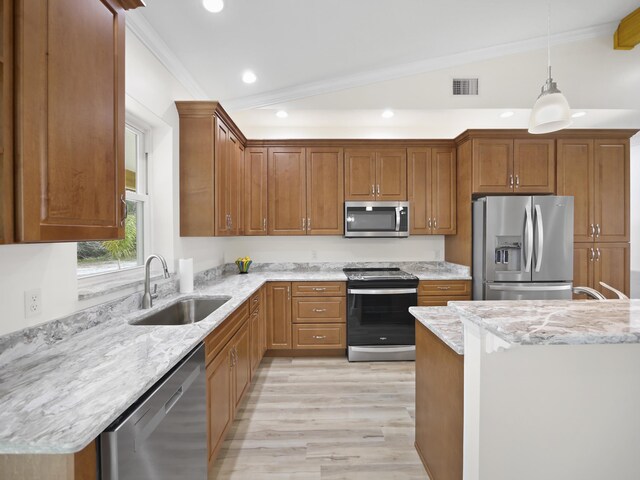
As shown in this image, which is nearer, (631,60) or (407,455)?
(407,455)

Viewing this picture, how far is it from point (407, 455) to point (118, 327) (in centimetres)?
188

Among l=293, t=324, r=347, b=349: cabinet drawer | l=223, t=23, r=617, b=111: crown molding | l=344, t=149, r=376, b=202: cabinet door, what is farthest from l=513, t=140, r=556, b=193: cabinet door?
l=293, t=324, r=347, b=349: cabinet drawer

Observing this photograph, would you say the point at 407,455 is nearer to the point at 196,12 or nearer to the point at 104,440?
the point at 104,440

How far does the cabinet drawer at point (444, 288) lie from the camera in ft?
11.3

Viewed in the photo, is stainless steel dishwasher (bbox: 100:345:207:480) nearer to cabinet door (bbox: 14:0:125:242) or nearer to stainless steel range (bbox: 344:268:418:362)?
cabinet door (bbox: 14:0:125:242)

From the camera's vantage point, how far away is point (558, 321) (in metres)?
0.93

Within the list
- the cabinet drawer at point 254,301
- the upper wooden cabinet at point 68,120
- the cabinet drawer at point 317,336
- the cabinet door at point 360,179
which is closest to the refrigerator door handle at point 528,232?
the cabinet door at point 360,179

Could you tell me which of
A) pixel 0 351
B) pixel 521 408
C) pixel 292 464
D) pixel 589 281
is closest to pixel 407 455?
pixel 292 464

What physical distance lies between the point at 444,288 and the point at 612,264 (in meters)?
1.85

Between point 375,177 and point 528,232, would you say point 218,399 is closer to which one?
point 375,177

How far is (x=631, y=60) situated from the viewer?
3264mm

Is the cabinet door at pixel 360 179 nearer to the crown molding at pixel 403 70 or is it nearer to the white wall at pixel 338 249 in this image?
the white wall at pixel 338 249

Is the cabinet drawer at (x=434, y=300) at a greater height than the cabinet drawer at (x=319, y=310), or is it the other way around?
the cabinet drawer at (x=434, y=300)

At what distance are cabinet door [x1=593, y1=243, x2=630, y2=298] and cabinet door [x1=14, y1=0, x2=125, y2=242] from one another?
444 centimetres
